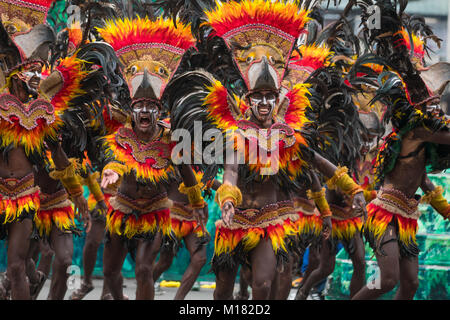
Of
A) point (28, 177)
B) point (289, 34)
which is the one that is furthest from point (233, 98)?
point (28, 177)

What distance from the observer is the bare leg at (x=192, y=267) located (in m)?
7.67

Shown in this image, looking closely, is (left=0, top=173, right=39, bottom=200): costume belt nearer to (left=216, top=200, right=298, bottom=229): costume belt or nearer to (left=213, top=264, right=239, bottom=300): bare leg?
(left=216, top=200, right=298, bottom=229): costume belt

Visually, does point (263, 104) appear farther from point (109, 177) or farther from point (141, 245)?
point (141, 245)

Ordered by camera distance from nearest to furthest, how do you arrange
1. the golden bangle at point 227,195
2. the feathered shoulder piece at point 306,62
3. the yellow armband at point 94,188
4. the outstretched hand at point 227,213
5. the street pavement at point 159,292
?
the outstretched hand at point 227,213
the golden bangle at point 227,195
the yellow armband at point 94,188
the feathered shoulder piece at point 306,62
the street pavement at point 159,292

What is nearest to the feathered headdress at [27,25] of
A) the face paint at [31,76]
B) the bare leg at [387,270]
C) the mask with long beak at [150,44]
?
the face paint at [31,76]

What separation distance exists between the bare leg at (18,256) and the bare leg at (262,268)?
6.13ft

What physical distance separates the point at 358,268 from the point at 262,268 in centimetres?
235

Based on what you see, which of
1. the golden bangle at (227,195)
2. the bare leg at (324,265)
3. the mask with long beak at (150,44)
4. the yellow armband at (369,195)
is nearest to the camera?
the golden bangle at (227,195)

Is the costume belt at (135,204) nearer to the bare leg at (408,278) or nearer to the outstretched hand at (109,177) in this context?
the outstretched hand at (109,177)

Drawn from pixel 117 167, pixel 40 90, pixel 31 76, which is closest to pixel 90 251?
pixel 117 167

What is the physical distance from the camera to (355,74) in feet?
24.7

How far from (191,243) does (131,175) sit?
145cm

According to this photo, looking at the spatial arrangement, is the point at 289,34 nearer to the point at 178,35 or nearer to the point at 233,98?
the point at 233,98

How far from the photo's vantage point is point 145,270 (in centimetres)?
693
